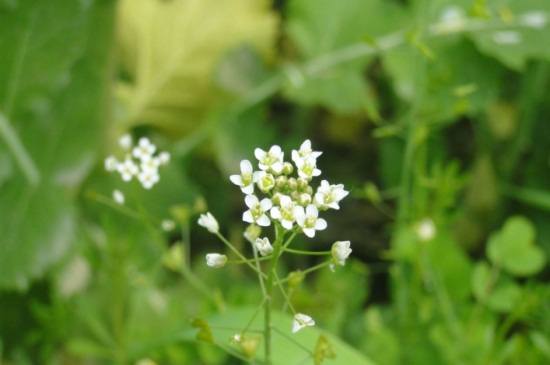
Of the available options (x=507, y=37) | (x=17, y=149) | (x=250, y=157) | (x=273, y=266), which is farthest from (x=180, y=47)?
(x=273, y=266)

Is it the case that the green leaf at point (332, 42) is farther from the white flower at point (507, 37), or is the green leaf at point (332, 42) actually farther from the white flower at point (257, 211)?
the white flower at point (257, 211)

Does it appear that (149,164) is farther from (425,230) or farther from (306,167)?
(425,230)

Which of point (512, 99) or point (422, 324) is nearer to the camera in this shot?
point (422, 324)

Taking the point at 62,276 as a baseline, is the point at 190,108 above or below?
above

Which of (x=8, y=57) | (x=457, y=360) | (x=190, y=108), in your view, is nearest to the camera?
(x=457, y=360)

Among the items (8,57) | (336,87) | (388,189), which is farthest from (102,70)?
(388,189)

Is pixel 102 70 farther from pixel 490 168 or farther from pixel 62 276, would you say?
pixel 490 168

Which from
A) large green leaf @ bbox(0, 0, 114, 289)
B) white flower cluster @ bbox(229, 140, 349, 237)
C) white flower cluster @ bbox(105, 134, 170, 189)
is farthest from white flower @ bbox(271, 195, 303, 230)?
large green leaf @ bbox(0, 0, 114, 289)
